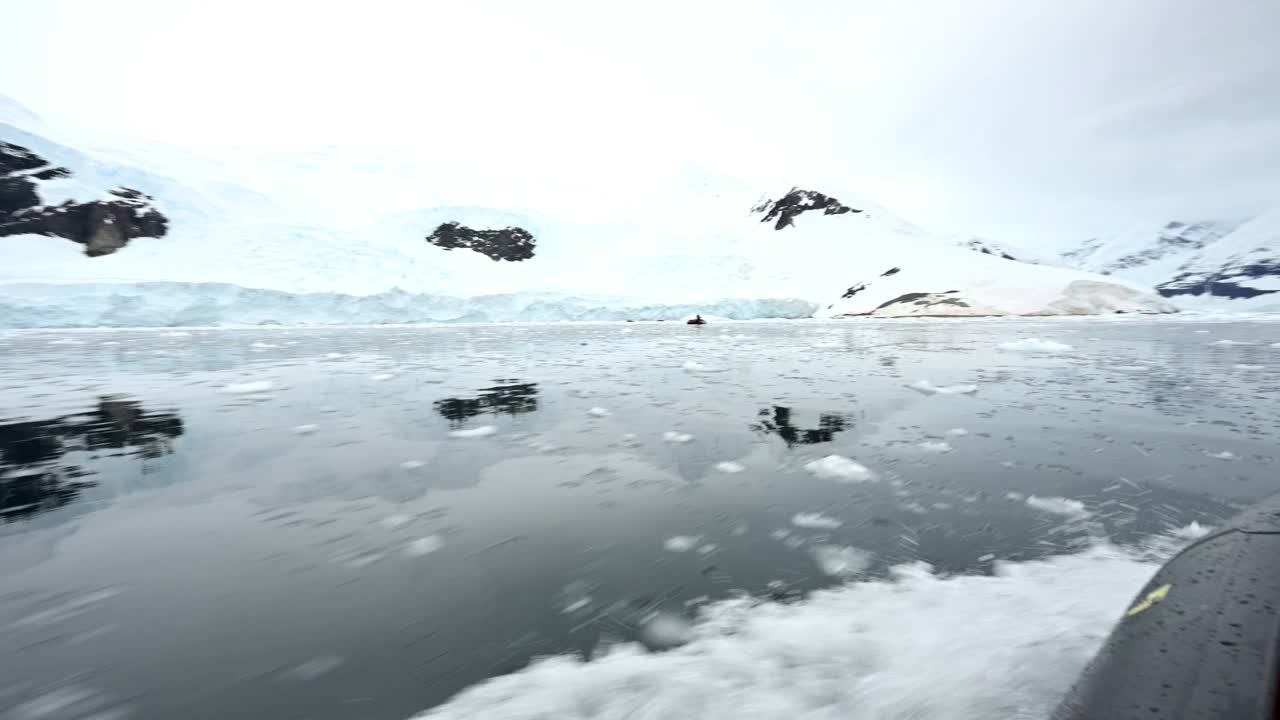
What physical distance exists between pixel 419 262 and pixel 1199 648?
43.2 meters

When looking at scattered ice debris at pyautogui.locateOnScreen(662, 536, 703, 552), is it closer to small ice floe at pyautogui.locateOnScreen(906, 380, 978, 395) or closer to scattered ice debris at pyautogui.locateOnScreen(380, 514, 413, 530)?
scattered ice debris at pyautogui.locateOnScreen(380, 514, 413, 530)

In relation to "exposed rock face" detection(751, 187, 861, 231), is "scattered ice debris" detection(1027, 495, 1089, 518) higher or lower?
lower

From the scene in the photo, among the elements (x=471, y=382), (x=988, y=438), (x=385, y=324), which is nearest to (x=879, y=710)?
(x=988, y=438)

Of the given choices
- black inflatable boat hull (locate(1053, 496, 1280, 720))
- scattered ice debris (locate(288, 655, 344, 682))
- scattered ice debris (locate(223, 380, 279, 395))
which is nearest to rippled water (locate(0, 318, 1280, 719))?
scattered ice debris (locate(288, 655, 344, 682))

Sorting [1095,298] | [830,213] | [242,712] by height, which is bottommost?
[242,712]

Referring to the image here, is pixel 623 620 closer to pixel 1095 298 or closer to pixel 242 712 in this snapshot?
pixel 242 712

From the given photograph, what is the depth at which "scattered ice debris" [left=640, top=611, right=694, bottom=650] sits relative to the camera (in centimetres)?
205

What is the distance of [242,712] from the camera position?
1685 mm

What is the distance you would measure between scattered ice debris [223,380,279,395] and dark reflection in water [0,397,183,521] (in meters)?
1.19

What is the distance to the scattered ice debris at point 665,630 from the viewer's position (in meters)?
2.05

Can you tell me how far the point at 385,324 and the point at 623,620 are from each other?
35.2 meters

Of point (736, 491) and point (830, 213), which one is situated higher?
point (830, 213)

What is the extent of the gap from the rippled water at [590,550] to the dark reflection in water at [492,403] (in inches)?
4.2

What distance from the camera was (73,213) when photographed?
115 ft
